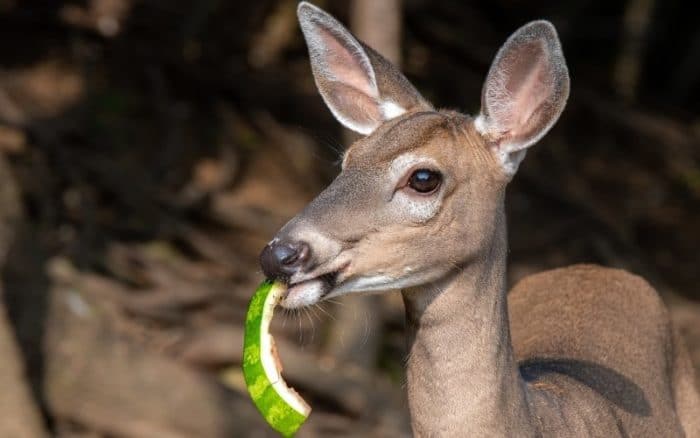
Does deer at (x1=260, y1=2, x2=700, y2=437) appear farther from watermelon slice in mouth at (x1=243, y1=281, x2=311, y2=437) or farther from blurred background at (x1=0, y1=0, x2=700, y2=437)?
blurred background at (x1=0, y1=0, x2=700, y2=437)

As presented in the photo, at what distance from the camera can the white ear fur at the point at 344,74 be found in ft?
16.7

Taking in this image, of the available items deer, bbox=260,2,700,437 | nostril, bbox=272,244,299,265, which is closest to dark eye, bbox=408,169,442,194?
deer, bbox=260,2,700,437

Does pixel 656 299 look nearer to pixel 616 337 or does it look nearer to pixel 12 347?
pixel 616 337

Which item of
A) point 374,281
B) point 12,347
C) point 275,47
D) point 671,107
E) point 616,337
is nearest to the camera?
point 374,281

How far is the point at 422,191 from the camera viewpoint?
14.6ft

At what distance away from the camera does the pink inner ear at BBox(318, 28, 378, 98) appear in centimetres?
514

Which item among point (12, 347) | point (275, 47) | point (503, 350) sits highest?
point (503, 350)

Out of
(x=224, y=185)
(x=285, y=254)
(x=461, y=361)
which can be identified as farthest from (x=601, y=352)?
(x=224, y=185)

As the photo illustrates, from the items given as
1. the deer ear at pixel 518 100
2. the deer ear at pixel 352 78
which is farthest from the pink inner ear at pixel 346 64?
the deer ear at pixel 518 100

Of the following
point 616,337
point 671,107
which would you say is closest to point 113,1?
point 671,107

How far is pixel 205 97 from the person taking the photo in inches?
469

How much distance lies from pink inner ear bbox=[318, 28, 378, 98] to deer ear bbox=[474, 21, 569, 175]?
0.53 meters

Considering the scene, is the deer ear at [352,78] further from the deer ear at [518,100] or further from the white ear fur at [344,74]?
the deer ear at [518,100]

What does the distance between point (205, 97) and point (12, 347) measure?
4.56 metres
